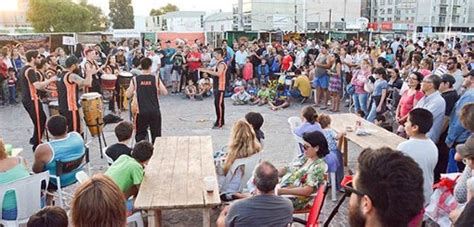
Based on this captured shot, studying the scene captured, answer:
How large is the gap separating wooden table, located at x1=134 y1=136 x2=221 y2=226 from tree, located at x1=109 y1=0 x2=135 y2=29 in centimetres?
6949

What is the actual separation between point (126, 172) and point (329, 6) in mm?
67060

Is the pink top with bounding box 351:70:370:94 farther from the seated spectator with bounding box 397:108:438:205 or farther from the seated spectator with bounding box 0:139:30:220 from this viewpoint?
the seated spectator with bounding box 0:139:30:220

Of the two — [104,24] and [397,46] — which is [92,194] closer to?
[397,46]

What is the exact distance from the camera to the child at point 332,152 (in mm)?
4992

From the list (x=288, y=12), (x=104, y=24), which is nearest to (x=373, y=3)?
(x=288, y=12)

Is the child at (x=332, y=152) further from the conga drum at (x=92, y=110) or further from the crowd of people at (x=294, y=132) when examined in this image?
the conga drum at (x=92, y=110)

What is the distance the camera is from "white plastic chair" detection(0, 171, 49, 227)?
3617mm

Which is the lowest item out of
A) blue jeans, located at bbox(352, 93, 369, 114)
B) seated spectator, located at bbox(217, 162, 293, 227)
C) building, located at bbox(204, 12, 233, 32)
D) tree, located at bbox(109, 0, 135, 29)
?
blue jeans, located at bbox(352, 93, 369, 114)

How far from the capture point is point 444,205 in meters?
3.57

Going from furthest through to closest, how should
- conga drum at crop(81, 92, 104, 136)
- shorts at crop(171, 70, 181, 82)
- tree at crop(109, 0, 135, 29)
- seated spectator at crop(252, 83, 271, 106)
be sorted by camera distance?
tree at crop(109, 0, 135, 29)
shorts at crop(171, 70, 181, 82)
seated spectator at crop(252, 83, 271, 106)
conga drum at crop(81, 92, 104, 136)

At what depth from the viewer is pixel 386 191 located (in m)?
1.50

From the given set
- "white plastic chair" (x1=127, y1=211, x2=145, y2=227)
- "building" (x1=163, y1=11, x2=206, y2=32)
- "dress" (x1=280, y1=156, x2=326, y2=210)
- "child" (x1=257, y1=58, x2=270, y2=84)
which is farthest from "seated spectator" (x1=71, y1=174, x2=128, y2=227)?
"building" (x1=163, y1=11, x2=206, y2=32)

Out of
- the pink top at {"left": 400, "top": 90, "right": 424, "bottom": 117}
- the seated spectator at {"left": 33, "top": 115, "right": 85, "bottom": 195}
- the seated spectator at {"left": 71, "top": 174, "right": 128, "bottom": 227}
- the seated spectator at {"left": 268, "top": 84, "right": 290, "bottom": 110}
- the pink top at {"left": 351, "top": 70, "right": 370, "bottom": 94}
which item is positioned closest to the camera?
the seated spectator at {"left": 71, "top": 174, "right": 128, "bottom": 227}

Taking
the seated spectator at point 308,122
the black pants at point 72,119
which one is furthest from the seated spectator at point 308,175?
the black pants at point 72,119
